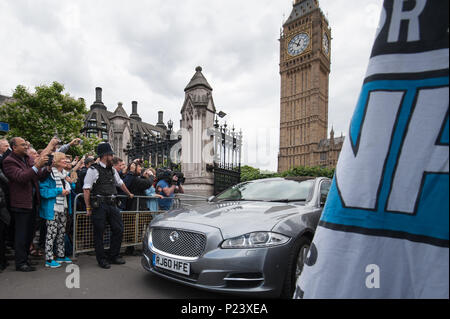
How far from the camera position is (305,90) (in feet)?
250

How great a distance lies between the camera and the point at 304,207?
332 cm

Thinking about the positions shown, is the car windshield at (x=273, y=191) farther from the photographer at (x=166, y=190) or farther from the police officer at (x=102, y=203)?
the photographer at (x=166, y=190)

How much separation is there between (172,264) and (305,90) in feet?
264

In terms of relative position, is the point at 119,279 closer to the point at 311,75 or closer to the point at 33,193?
the point at 33,193

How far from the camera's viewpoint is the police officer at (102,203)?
155 inches

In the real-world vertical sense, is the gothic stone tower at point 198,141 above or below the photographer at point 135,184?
above

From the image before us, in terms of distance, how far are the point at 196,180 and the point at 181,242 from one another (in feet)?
22.5

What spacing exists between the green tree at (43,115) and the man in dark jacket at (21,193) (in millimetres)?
18077

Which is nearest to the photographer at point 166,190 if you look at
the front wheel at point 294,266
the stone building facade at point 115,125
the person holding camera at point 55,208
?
the person holding camera at point 55,208

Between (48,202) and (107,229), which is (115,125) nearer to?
(107,229)

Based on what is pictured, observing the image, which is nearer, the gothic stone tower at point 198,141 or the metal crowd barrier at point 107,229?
the metal crowd barrier at point 107,229

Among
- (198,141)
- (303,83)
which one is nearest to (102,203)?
(198,141)

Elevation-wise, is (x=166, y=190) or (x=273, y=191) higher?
(x=273, y=191)
